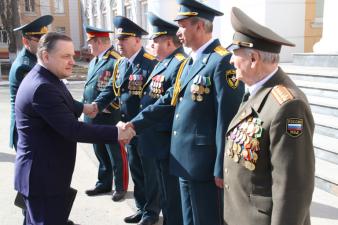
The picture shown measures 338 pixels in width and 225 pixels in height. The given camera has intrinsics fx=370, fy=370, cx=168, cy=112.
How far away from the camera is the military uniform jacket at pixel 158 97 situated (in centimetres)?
316

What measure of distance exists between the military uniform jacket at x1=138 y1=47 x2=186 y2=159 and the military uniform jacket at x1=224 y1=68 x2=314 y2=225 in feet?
4.19

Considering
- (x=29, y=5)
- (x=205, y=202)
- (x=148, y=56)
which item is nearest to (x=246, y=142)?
(x=205, y=202)

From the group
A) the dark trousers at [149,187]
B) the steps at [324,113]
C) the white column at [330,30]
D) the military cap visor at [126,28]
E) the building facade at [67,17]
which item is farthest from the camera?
the building facade at [67,17]

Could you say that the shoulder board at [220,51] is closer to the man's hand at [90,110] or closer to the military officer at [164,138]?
the military officer at [164,138]

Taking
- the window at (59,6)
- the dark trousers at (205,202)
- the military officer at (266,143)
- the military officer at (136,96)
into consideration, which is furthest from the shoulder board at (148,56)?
the window at (59,6)

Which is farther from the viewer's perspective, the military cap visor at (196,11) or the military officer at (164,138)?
the military officer at (164,138)

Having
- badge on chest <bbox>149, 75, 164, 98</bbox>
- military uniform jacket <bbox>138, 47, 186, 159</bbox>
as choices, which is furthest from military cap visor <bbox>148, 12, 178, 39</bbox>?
badge on chest <bbox>149, 75, 164, 98</bbox>

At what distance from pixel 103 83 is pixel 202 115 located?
1.99m

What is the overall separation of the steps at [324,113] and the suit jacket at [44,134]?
299 cm

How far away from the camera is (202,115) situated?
256 cm

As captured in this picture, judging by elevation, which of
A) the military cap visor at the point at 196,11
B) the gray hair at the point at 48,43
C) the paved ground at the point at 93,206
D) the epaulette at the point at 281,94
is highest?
the military cap visor at the point at 196,11

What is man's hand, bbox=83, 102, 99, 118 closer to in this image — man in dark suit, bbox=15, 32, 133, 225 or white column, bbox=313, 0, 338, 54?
man in dark suit, bbox=15, 32, 133, 225

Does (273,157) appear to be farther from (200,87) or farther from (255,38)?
(200,87)

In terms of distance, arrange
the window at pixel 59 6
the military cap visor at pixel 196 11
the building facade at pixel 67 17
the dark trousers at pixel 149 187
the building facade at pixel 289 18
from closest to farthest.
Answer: the military cap visor at pixel 196 11, the dark trousers at pixel 149 187, the building facade at pixel 289 18, the building facade at pixel 67 17, the window at pixel 59 6
